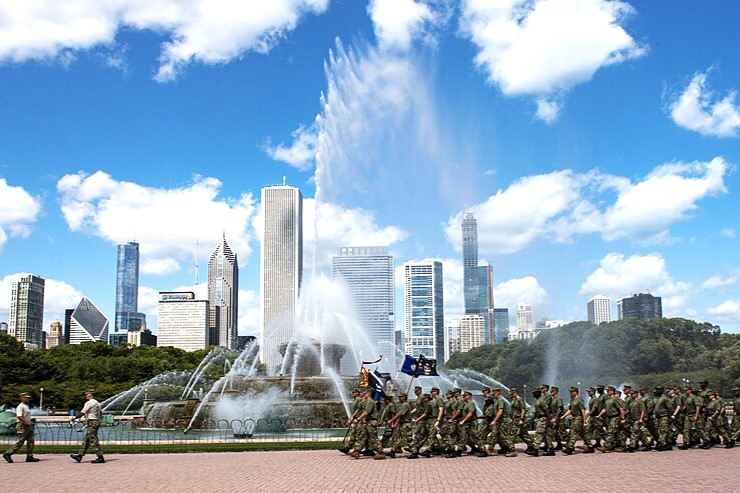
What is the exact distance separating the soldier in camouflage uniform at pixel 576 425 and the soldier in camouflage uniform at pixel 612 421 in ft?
1.71

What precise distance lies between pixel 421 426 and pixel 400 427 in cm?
57

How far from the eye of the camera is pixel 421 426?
20.7 m

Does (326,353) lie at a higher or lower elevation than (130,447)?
higher

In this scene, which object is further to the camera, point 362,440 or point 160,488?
point 362,440

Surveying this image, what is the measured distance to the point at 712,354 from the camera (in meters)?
86.9

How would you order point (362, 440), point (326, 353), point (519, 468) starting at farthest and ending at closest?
point (326, 353), point (362, 440), point (519, 468)

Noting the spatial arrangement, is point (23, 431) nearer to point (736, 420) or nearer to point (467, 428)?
point (467, 428)

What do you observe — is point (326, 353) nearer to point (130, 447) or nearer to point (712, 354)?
point (130, 447)

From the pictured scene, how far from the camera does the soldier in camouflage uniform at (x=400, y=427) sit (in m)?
20.6

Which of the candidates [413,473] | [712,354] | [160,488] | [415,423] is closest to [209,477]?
[160,488]

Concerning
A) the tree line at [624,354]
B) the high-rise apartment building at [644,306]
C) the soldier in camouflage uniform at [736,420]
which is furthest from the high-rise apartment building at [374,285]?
the soldier in camouflage uniform at [736,420]

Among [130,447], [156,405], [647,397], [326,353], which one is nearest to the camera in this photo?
[647,397]

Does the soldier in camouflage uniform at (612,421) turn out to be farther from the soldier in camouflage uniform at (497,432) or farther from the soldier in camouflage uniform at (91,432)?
the soldier in camouflage uniform at (91,432)

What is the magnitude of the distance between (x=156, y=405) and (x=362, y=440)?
16958 mm
